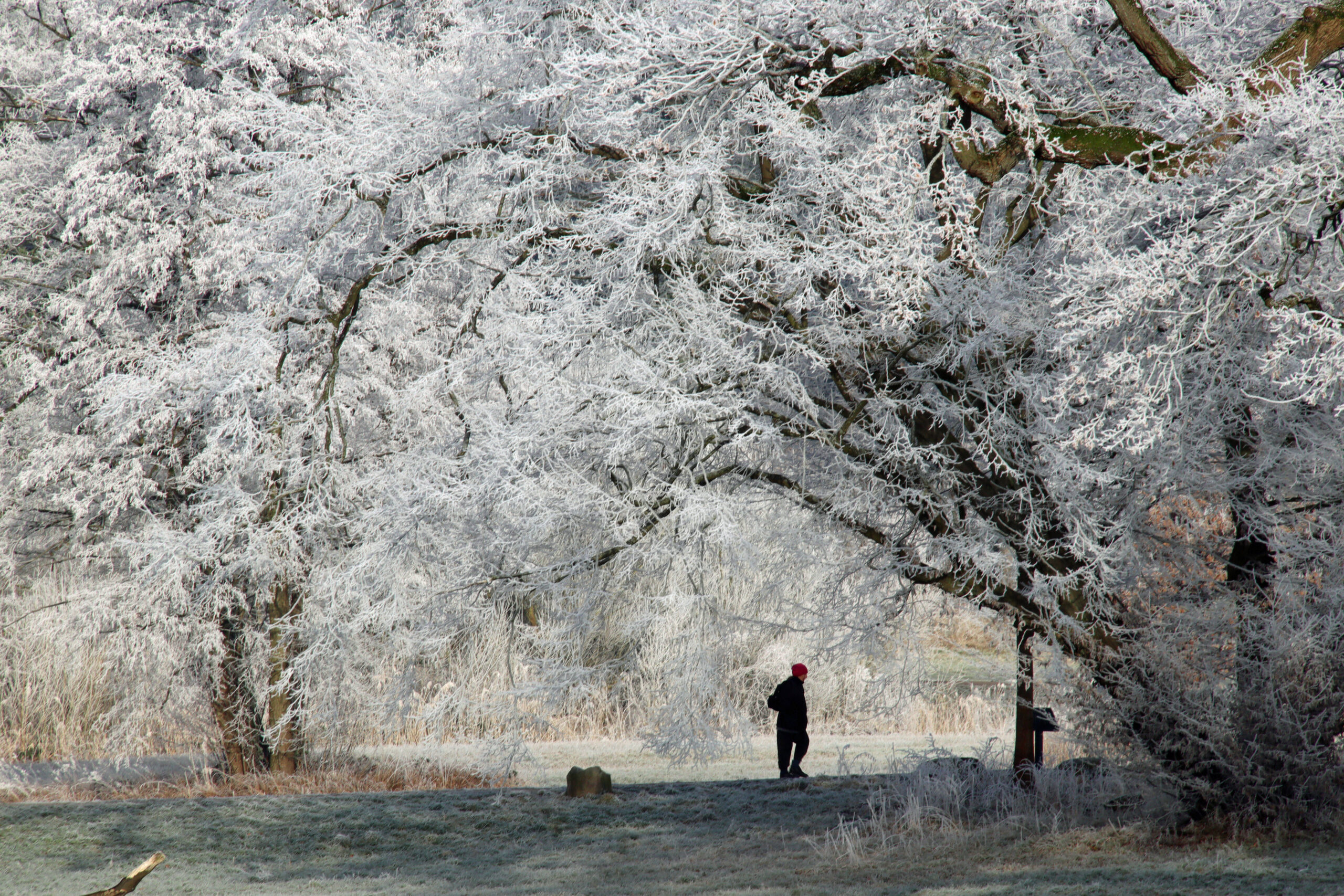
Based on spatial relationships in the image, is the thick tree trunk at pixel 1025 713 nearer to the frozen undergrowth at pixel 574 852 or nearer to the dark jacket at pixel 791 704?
the frozen undergrowth at pixel 574 852

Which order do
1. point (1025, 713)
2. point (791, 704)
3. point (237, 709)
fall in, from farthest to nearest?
point (237, 709) < point (791, 704) < point (1025, 713)

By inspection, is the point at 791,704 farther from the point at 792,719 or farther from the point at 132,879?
the point at 132,879

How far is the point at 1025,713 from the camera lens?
28.5ft

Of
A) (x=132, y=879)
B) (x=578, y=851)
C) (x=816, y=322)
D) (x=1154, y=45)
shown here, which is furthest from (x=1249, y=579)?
(x=132, y=879)

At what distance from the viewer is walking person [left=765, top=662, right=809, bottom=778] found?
10.7 metres

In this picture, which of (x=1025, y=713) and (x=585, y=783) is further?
(x=585, y=783)

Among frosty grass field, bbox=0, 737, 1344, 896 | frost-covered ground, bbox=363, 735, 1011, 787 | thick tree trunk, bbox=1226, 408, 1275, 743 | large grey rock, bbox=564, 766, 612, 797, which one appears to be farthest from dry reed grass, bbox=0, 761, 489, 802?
thick tree trunk, bbox=1226, 408, 1275, 743

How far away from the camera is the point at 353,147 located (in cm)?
793

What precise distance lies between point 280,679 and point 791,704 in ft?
15.0

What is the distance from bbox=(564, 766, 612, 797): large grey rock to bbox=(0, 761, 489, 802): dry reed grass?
2089mm

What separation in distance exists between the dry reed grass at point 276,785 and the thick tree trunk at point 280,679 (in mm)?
210

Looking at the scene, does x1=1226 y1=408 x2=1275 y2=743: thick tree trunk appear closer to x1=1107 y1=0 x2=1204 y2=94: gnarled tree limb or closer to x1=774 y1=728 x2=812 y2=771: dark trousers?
x1=1107 y1=0 x2=1204 y2=94: gnarled tree limb

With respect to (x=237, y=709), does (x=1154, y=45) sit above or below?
above

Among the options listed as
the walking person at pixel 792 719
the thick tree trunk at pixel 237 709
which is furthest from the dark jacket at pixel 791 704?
the thick tree trunk at pixel 237 709
